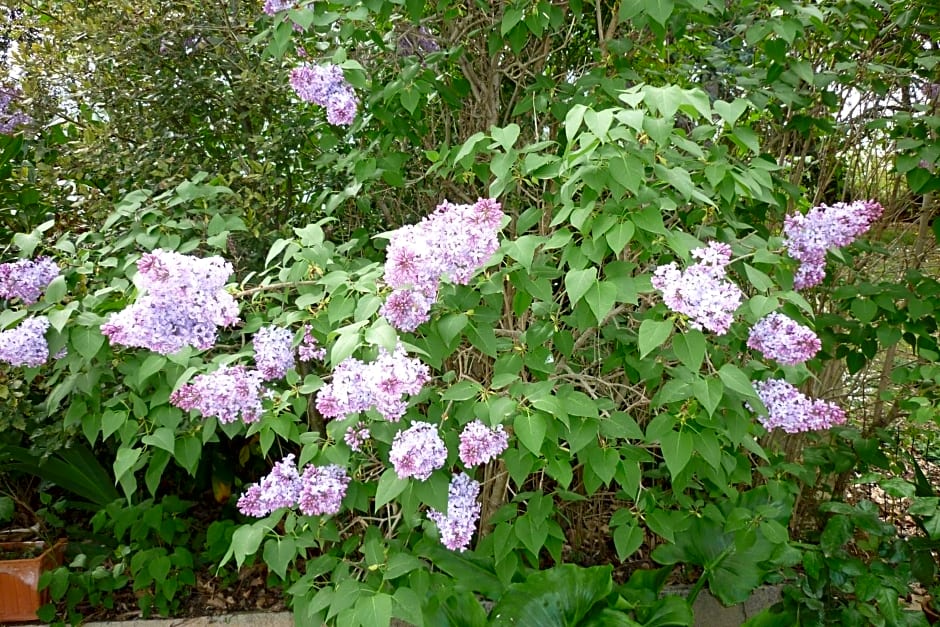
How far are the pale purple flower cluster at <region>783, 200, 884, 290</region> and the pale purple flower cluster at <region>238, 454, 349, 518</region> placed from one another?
1207 millimetres

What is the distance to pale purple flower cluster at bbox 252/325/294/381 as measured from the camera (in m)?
1.84

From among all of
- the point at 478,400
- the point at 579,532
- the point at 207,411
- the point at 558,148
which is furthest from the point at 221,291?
the point at 579,532

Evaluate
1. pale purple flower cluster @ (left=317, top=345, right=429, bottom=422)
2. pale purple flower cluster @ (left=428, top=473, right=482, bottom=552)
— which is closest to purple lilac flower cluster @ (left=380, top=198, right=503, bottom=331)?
pale purple flower cluster @ (left=317, top=345, right=429, bottom=422)

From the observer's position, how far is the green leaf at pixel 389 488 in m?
1.67

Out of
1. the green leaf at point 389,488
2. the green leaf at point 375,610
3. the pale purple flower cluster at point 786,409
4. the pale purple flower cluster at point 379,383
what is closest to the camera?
the pale purple flower cluster at point 379,383

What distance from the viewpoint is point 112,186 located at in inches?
110

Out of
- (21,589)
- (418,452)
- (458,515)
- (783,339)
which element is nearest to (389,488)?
(418,452)

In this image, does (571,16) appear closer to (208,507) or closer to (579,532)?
(579,532)

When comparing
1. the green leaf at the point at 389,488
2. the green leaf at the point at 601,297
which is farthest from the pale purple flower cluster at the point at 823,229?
the green leaf at the point at 389,488

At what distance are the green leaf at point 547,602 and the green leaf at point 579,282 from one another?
37.2 inches

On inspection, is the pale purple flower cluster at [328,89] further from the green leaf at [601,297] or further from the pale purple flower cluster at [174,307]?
the green leaf at [601,297]

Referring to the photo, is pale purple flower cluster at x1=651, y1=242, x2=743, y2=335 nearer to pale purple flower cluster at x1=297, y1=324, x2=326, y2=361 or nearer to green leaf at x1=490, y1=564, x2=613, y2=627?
pale purple flower cluster at x1=297, y1=324, x2=326, y2=361

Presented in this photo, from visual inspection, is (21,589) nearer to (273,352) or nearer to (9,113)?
(9,113)

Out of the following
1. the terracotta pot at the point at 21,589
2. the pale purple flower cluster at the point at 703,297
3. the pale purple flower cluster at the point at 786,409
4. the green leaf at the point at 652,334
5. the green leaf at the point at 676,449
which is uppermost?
the pale purple flower cluster at the point at 703,297
